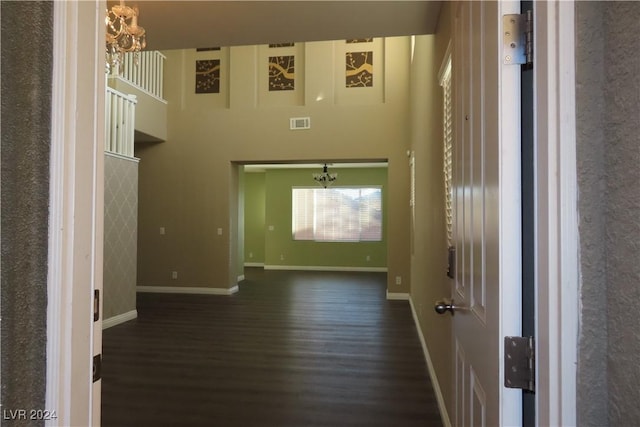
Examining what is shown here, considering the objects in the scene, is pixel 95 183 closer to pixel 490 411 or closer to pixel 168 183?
pixel 490 411

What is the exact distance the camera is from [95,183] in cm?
88

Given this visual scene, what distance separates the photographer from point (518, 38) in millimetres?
789

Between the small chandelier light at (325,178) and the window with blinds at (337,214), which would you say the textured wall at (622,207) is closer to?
the small chandelier light at (325,178)

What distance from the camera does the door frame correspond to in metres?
0.68

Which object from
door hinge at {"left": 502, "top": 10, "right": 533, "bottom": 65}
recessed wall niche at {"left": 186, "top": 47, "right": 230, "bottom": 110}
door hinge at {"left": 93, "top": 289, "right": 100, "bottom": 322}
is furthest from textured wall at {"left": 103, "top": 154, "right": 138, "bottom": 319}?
door hinge at {"left": 502, "top": 10, "right": 533, "bottom": 65}

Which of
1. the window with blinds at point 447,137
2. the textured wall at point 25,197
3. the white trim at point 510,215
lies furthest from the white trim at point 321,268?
the textured wall at point 25,197

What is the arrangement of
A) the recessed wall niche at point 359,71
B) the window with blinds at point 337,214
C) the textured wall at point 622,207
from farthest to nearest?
the window with blinds at point 337,214, the recessed wall niche at point 359,71, the textured wall at point 622,207

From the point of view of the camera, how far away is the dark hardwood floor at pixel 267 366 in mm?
2625

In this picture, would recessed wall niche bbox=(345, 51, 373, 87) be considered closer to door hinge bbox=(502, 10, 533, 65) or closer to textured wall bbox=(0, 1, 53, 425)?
door hinge bbox=(502, 10, 533, 65)

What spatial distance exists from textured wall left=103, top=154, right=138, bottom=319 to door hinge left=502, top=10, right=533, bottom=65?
16.2 feet

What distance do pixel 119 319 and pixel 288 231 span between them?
610 cm

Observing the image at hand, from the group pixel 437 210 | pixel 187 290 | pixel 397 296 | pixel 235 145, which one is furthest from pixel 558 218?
pixel 187 290

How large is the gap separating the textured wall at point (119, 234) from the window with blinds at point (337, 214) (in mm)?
5736

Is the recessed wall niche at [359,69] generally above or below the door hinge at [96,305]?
above
